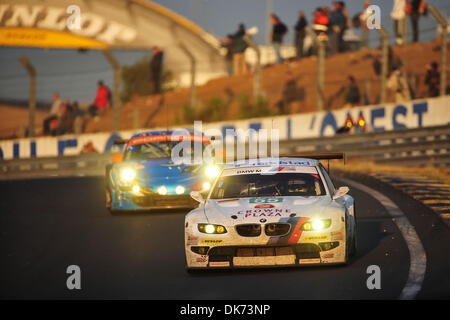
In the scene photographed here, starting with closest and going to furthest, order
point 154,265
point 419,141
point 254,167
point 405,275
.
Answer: point 405,275
point 154,265
point 254,167
point 419,141

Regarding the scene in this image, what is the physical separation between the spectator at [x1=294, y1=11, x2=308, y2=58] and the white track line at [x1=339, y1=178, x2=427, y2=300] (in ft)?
49.0

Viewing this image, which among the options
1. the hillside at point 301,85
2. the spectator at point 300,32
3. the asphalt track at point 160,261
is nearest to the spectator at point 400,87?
the hillside at point 301,85

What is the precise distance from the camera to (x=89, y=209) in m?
15.1

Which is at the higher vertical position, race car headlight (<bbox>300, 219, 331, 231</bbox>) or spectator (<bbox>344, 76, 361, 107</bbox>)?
spectator (<bbox>344, 76, 361, 107</bbox>)

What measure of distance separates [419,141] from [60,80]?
14.7 meters

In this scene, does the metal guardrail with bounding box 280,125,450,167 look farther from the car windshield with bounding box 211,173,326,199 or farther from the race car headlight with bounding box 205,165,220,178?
the car windshield with bounding box 211,173,326,199

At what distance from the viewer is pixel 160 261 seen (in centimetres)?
977

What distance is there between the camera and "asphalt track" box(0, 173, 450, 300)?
7.93m

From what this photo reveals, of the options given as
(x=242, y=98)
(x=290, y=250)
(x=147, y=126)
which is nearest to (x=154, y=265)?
(x=290, y=250)

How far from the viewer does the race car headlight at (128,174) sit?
13.9 metres

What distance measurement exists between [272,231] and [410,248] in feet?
5.80

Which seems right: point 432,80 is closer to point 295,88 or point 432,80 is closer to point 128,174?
point 295,88

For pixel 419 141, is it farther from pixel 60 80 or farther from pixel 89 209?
pixel 60 80

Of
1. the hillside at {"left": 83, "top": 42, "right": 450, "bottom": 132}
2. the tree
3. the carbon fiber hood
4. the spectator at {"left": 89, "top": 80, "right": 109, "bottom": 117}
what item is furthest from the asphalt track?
the tree
